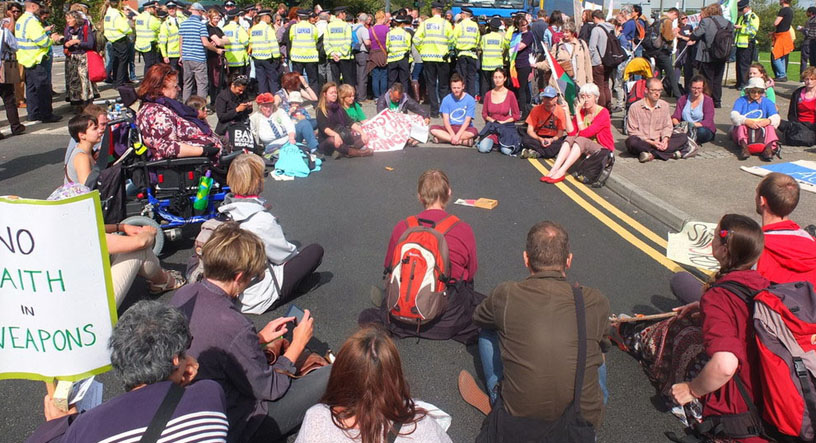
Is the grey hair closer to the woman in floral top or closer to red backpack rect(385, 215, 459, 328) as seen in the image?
red backpack rect(385, 215, 459, 328)

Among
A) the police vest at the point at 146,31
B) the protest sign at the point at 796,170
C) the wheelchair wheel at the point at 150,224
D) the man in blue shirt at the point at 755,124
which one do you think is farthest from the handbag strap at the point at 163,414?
the police vest at the point at 146,31

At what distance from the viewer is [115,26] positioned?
1562cm

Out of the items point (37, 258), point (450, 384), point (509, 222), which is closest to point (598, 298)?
point (450, 384)

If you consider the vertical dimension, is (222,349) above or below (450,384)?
above

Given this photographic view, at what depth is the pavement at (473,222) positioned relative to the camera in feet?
14.2

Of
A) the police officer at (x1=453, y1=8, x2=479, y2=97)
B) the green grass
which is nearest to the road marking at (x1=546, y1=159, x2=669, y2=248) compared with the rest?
the police officer at (x1=453, y1=8, x2=479, y2=97)

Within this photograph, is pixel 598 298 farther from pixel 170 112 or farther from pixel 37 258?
pixel 170 112

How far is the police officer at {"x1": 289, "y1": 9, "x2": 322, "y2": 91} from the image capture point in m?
14.5

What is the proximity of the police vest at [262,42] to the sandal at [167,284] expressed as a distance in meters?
9.59

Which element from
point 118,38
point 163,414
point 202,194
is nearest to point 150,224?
point 202,194

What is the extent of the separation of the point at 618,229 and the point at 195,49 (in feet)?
32.6

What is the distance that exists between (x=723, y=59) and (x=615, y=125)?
3.09 metres

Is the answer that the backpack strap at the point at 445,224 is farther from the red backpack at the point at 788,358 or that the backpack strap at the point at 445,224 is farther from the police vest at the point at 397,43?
the police vest at the point at 397,43

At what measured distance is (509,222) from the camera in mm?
7590
